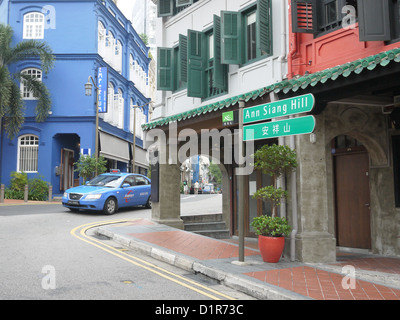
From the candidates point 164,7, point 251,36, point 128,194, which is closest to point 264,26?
point 251,36

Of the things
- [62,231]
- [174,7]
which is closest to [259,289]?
[62,231]

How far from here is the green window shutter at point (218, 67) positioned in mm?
10906

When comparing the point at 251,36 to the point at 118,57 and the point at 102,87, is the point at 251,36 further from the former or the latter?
the point at 118,57

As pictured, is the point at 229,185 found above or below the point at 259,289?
above

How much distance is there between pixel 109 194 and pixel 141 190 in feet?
7.19

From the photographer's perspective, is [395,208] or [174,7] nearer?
[395,208]

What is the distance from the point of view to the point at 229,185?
13.9 m

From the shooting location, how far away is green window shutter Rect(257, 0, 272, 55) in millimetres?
9414

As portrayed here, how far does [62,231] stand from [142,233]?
7.14 ft

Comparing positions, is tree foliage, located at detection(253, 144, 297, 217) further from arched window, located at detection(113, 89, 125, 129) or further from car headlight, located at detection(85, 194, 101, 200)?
arched window, located at detection(113, 89, 125, 129)

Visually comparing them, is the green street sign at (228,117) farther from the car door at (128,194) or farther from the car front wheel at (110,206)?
the car door at (128,194)

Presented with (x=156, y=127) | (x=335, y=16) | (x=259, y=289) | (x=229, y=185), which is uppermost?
(x=335, y=16)
